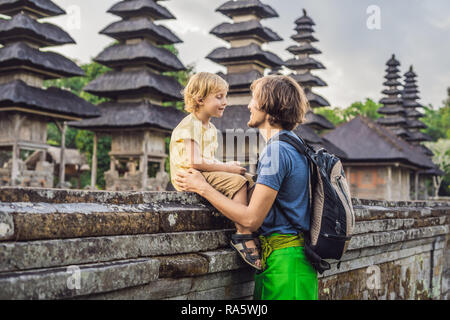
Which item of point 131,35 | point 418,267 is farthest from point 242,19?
point 418,267

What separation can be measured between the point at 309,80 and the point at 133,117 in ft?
36.9

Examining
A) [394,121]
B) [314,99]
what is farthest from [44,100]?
[394,121]

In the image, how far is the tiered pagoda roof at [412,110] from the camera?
43.5 m

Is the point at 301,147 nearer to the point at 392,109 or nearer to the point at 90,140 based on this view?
the point at 90,140

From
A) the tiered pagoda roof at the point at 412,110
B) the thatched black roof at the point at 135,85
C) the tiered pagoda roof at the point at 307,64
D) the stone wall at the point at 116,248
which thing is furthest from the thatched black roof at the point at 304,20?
the stone wall at the point at 116,248

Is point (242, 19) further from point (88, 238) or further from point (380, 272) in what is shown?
point (88, 238)

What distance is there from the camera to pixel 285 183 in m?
2.52

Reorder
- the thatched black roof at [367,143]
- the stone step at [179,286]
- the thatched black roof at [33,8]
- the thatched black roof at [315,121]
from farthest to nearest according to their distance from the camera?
the thatched black roof at [367,143], the thatched black roof at [315,121], the thatched black roof at [33,8], the stone step at [179,286]

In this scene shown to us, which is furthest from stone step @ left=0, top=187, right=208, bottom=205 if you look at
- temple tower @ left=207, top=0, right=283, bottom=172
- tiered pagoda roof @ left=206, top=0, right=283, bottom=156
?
tiered pagoda roof @ left=206, top=0, right=283, bottom=156

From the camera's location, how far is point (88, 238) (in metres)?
2.16

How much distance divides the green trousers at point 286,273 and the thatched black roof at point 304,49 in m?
27.3

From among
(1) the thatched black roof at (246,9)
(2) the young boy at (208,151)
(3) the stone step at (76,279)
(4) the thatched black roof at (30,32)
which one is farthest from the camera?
(1) the thatched black roof at (246,9)

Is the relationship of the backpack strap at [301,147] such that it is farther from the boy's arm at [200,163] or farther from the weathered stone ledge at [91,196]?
the weathered stone ledge at [91,196]

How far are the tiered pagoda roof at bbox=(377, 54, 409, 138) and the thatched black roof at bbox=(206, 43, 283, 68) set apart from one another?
734 inches
